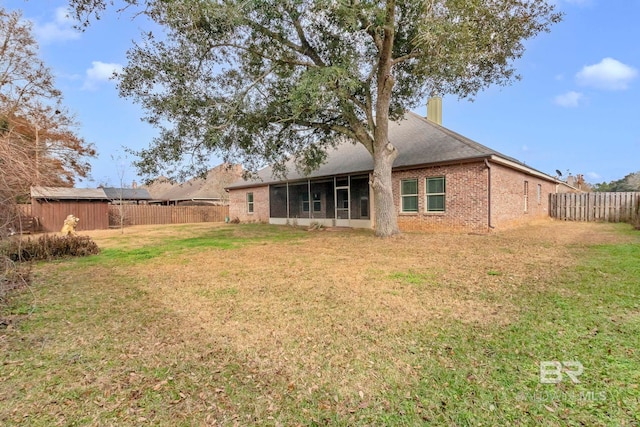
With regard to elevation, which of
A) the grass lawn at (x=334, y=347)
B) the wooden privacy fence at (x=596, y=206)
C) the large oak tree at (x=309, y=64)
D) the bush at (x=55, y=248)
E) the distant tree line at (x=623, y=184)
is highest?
the large oak tree at (x=309, y=64)

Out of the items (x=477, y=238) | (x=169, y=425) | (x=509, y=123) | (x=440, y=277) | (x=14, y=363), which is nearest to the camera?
(x=169, y=425)

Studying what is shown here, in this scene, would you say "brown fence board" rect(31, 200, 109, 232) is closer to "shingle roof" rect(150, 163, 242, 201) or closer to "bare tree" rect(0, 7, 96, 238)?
"bare tree" rect(0, 7, 96, 238)

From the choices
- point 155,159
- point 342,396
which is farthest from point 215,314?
point 155,159

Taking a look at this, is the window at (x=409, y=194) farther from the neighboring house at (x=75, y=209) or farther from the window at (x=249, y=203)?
the neighboring house at (x=75, y=209)

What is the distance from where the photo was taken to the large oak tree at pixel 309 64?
8086mm

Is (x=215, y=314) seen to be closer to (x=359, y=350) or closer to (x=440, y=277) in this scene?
(x=359, y=350)

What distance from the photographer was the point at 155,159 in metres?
11.2

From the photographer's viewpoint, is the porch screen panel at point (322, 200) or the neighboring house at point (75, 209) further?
the neighboring house at point (75, 209)

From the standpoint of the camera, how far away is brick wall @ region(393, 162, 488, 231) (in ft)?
37.9

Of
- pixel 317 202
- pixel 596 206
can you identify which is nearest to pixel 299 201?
pixel 317 202

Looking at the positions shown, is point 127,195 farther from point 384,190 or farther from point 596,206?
point 596,206

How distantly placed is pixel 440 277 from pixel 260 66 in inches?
359

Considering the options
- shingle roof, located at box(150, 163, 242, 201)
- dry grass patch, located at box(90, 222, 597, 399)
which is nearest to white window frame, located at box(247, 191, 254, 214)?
shingle roof, located at box(150, 163, 242, 201)

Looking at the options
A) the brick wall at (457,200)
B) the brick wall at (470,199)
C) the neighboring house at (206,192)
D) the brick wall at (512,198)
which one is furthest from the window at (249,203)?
the brick wall at (512,198)
